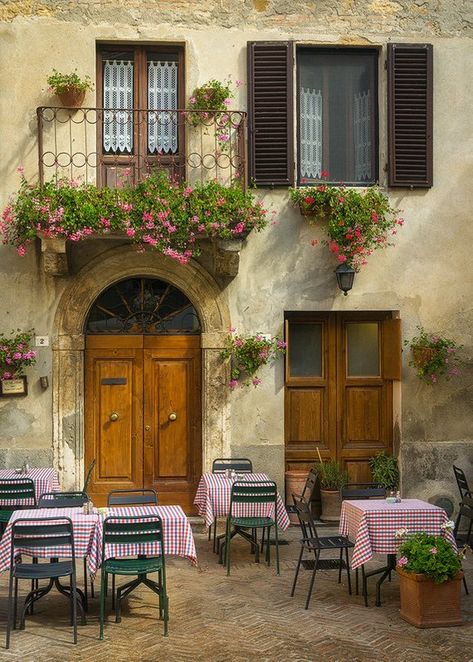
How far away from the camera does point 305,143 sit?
1227 cm

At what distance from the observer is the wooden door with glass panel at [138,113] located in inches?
471

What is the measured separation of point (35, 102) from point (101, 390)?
3786mm

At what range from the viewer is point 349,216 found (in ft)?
38.3

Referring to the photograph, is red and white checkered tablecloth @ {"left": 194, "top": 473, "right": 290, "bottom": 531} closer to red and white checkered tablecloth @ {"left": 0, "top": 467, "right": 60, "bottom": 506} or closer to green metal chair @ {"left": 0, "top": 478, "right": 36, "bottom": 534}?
red and white checkered tablecloth @ {"left": 0, "top": 467, "right": 60, "bottom": 506}

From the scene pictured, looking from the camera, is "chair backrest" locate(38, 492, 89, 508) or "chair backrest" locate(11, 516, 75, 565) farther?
"chair backrest" locate(38, 492, 89, 508)

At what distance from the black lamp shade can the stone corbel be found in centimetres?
346

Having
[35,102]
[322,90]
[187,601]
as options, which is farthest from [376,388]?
[35,102]

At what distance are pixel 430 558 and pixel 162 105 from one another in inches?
277

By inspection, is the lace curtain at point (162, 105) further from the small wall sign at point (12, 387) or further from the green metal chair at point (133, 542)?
the green metal chair at point (133, 542)

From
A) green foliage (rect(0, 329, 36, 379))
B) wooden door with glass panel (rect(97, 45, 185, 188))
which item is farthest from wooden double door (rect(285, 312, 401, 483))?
green foliage (rect(0, 329, 36, 379))

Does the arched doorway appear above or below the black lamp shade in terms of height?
below

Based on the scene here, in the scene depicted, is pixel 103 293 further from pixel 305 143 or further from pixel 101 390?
pixel 305 143

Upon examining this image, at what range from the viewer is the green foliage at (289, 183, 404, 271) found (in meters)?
11.7

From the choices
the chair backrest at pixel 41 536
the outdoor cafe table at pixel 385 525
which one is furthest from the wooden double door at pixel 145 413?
the chair backrest at pixel 41 536
